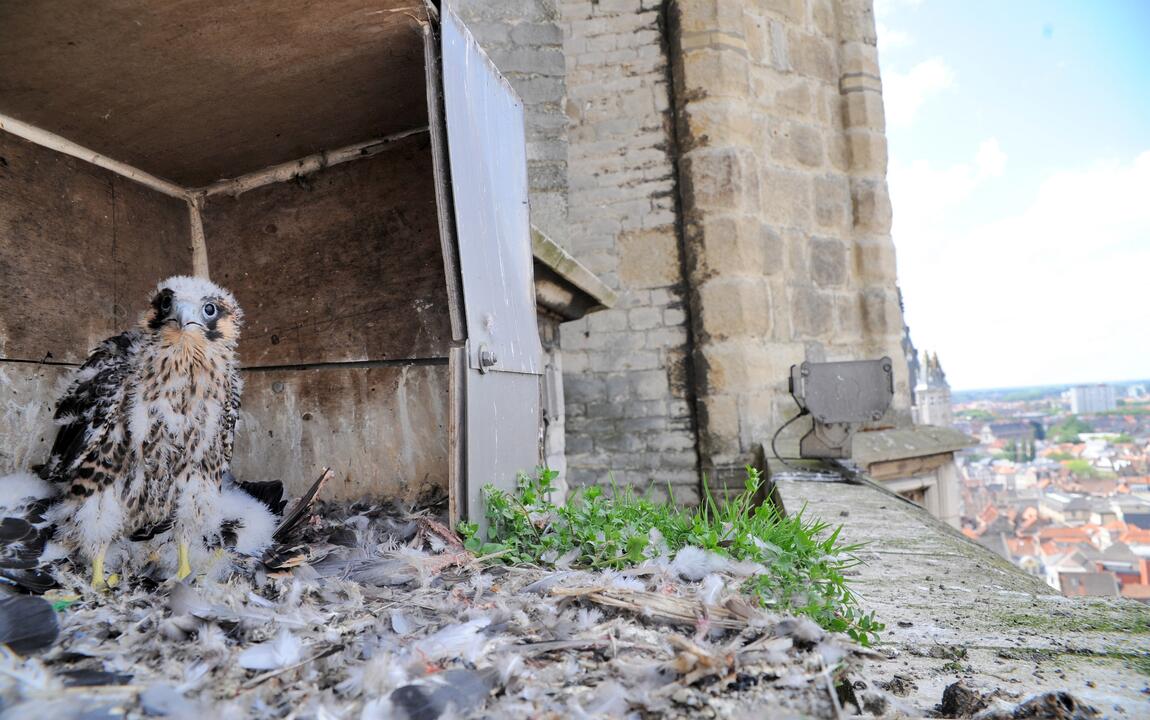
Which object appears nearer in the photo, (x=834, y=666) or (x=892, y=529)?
(x=834, y=666)

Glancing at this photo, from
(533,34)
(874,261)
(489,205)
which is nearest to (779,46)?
(874,261)

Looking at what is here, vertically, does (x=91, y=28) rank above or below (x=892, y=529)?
above

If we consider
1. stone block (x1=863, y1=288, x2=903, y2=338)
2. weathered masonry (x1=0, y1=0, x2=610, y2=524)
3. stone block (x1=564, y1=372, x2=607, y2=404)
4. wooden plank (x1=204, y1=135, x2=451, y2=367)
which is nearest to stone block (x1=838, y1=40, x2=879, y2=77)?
stone block (x1=863, y1=288, x2=903, y2=338)

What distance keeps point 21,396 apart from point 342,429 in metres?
1.22

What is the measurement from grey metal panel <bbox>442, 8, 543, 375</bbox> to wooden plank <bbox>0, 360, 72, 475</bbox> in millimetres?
1755

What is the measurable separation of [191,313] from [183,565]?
797 mm

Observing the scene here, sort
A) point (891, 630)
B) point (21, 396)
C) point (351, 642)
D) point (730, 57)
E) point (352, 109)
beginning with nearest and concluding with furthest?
point (351, 642), point (891, 630), point (21, 396), point (352, 109), point (730, 57)

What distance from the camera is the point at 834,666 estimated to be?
1.36 m

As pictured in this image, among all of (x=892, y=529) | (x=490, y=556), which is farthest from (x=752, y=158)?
(x=490, y=556)

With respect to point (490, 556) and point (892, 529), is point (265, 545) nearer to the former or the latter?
point (490, 556)

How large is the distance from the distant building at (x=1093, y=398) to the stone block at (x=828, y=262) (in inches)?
1416

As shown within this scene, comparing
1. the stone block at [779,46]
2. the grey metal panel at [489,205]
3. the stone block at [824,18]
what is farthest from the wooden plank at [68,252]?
the stone block at [824,18]

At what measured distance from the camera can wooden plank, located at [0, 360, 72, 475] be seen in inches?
99.4

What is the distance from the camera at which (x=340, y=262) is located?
10.9 ft
